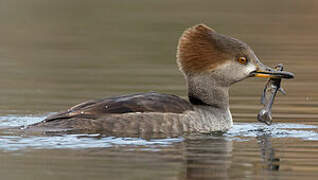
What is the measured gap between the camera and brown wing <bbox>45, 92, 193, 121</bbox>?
12.3 meters

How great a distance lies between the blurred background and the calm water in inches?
1.2

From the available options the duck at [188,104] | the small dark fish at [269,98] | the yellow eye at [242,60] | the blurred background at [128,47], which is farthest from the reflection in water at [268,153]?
the blurred background at [128,47]

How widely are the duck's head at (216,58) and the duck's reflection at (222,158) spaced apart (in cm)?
122

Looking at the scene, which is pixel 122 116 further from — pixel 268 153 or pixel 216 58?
pixel 268 153

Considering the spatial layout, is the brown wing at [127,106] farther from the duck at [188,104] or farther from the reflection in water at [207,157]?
the reflection in water at [207,157]

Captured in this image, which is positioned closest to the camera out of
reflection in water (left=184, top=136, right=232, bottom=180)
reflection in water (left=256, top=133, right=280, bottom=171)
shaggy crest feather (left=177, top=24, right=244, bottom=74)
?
reflection in water (left=184, top=136, right=232, bottom=180)

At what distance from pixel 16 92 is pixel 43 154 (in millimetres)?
5266

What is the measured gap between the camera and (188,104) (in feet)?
42.5

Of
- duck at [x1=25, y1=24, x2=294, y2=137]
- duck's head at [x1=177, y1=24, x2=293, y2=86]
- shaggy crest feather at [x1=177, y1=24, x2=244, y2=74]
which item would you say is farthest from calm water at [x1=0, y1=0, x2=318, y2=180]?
shaggy crest feather at [x1=177, y1=24, x2=244, y2=74]

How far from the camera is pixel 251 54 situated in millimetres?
13469

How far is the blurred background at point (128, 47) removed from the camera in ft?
52.4

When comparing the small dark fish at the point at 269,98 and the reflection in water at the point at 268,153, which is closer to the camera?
the reflection in water at the point at 268,153

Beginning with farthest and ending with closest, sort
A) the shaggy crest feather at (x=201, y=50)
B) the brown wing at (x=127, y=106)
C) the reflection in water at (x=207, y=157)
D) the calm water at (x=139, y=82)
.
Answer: the shaggy crest feather at (x=201, y=50) → the brown wing at (x=127, y=106) → the calm water at (x=139, y=82) → the reflection in water at (x=207, y=157)

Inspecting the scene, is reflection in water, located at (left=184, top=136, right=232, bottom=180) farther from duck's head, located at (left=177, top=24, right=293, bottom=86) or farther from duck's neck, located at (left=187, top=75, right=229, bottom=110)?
duck's head, located at (left=177, top=24, right=293, bottom=86)
